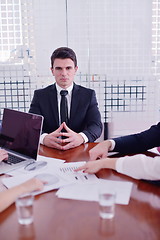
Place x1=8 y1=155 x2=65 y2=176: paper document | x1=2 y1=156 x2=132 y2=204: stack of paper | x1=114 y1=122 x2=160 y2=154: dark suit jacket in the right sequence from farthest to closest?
x1=114 y1=122 x2=160 y2=154: dark suit jacket → x1=8 y1=155 x2=65 y2=176: paper document → x1=2 y1=156 x2=132 y2=204: stack of paper

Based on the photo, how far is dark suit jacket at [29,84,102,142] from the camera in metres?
2.31

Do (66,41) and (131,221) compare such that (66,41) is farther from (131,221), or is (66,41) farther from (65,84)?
(131,221)

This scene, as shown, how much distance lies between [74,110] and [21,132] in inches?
35.6

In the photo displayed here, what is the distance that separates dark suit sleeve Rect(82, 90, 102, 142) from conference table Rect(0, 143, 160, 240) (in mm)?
1018

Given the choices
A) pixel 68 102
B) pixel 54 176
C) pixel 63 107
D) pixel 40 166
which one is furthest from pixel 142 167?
pixel 68 102

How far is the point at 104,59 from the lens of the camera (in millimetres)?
3584

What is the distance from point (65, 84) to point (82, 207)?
5.09 ft

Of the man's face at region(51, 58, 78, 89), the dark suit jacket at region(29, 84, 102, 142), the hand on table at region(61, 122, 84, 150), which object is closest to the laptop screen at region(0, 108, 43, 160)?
the hand on table at region(61, 122, 84, 150)

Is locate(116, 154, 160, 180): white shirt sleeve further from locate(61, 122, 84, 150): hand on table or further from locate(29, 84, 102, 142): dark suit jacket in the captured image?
locate(29, 84, 102, 142): dark suit jacket

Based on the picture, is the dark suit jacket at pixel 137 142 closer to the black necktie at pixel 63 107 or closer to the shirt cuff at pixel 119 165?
the shirt cuff at pixel 119 165

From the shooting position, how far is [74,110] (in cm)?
234

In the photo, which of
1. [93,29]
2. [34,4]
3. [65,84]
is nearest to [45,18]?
[34,4]

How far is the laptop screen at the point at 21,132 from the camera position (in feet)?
4.66

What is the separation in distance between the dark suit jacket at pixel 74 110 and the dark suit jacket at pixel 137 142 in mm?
650
